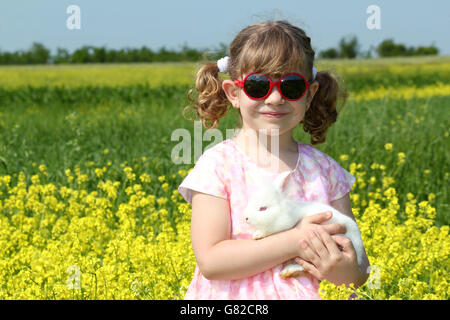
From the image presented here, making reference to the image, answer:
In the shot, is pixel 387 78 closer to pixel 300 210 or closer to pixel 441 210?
pixel 441 210

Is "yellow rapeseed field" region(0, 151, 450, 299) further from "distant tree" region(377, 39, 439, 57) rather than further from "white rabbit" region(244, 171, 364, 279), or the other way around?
"distant tree" region(377, 39, 439, 57)

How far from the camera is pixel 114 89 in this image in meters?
18.5

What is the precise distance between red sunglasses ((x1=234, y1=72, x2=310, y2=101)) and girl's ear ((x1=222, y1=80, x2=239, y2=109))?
19cm

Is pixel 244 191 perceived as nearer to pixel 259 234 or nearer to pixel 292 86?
pixel 259 234

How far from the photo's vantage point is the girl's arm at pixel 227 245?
2072 mm

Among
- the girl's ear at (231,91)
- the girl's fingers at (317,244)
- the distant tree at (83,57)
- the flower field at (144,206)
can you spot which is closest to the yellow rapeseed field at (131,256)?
the flower field at (144,206)

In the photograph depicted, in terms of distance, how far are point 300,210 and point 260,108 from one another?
41cm

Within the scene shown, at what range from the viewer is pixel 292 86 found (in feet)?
7.18

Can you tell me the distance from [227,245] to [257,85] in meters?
0.59

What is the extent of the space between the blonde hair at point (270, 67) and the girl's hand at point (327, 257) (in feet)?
2.02

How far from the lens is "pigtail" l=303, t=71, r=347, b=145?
8.54 ft
